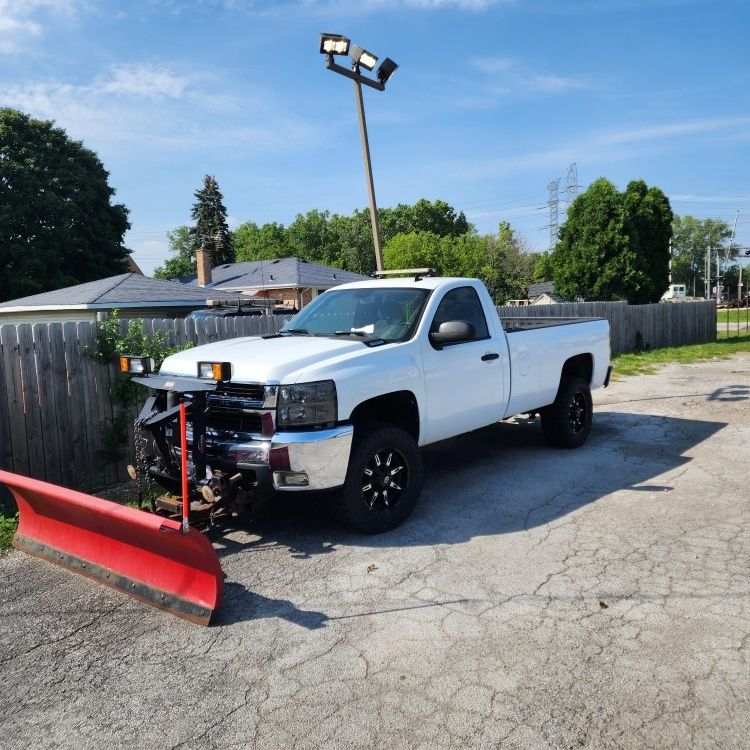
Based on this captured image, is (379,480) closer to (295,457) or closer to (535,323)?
(295,457)

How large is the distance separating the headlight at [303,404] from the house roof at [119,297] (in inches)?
743

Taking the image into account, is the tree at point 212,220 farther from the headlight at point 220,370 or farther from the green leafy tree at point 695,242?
the green leafy tree at point 695,242

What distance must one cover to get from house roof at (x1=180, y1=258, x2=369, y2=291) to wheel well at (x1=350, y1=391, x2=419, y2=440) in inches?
1298

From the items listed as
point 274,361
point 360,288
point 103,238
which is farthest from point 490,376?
point 103,238

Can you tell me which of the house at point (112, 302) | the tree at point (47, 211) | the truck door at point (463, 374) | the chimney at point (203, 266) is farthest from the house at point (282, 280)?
the truck door at point (463, 374)

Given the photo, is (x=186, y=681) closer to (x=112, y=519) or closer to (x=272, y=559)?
(x=112, y=519)

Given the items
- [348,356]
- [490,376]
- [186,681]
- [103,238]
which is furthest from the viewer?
[103,238]

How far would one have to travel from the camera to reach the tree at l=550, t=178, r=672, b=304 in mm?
26219

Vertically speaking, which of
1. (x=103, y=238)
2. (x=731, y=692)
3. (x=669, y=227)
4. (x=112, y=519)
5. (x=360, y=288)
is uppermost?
(x=103, y=238)

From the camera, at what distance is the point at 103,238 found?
40.0 m

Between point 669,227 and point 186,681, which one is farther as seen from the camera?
point 669,227

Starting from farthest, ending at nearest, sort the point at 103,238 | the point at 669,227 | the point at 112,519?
1. the point at 103,238
2. the point at 669,227
3. the point at 112,519

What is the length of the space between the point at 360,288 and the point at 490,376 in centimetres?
152

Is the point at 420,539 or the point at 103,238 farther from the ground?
the point at 103,238
